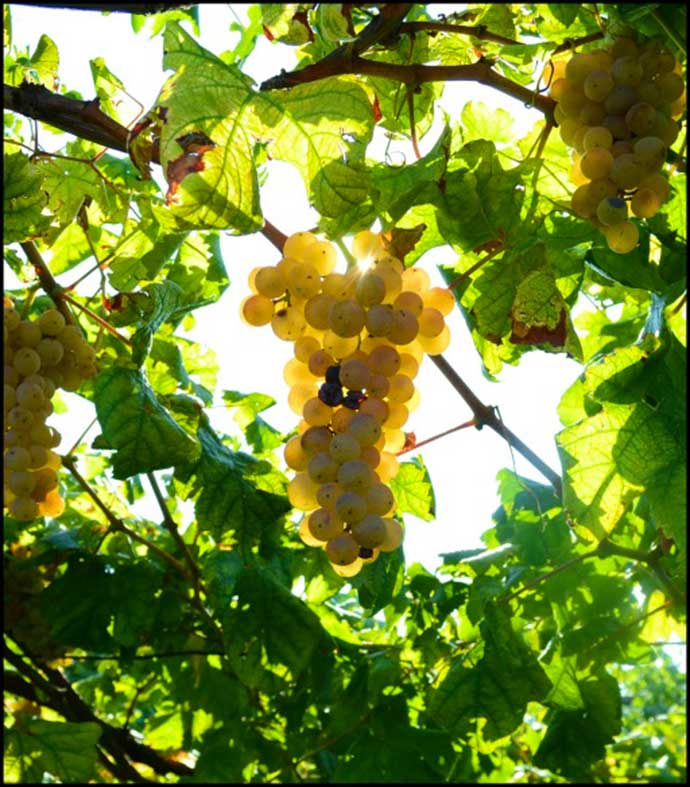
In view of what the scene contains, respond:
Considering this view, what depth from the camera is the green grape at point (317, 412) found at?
1.18m

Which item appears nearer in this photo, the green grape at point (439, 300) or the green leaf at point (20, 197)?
the green grape at point (439, 300)

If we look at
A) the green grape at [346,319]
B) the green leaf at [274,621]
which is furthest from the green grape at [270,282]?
the green leaf at [274,621]

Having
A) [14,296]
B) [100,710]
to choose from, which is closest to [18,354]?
[14,296]

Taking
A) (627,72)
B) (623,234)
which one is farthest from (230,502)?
(627,72)

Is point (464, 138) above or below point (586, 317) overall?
below

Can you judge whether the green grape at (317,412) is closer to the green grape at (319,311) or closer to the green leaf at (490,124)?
the green grape at (319,311)

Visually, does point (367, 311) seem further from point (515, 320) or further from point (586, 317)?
point (586, 317)

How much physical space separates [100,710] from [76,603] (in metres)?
1.64

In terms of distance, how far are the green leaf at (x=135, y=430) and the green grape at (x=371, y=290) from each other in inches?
14.8

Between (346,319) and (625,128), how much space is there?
1.31 feet

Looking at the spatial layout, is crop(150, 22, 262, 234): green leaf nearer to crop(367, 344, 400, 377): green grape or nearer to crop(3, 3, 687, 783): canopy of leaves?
crop(3, 3, 687, 783): canopy of leaves

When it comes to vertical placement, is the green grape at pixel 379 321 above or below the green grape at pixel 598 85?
below

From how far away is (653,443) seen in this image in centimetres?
123

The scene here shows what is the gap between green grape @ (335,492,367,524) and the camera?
3.57 ft
